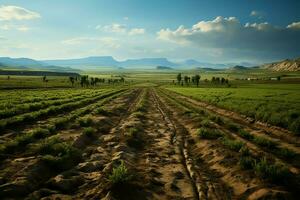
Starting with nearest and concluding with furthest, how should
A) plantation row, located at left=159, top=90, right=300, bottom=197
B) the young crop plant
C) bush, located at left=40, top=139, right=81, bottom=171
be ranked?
the young crop plant, plantation row, located at left=159, top=90, right=300, bottom=197, bush, located at left=40, top=139, right=81, bottom=171

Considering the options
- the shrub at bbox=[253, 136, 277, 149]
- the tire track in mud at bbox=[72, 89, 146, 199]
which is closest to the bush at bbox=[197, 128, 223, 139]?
the shrub at bbox=[253, 136, 277, 149]

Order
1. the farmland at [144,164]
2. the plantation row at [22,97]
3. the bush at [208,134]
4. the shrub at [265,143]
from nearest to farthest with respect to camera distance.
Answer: the farmland at [144,164] < the shrub at [265,143] < the bush at [208,134] < the plantation row at [22,97]

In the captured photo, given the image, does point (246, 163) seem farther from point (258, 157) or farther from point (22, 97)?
point (22, 97)

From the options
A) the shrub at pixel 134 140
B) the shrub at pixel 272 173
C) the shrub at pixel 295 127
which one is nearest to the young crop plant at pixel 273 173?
the shrub at pixel 272 173

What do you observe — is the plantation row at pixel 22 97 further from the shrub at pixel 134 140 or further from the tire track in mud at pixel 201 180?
the tire track in mud at pixel 201 180

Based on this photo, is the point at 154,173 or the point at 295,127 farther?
the point at 295,127

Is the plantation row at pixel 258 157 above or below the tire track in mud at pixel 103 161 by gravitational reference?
above

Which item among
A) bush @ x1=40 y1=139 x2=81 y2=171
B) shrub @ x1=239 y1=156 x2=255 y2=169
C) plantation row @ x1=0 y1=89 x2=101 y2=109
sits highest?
shrub @ x1=239 y1=156 x2=255 y2=169

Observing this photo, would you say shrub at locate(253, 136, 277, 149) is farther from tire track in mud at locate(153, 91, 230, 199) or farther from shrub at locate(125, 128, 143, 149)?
shrub at locate(125, 128, 143, 149)

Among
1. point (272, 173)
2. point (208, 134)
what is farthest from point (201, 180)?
point (208, 134)

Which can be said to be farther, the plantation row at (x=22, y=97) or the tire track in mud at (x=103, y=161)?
the plantation row at (x=22, y=97)

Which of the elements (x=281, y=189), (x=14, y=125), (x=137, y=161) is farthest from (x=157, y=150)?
(x=14, y=125)

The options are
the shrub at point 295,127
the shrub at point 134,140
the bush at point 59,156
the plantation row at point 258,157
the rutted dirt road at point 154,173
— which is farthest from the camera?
the shrub at point 295,127

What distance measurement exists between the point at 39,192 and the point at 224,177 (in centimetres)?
781
